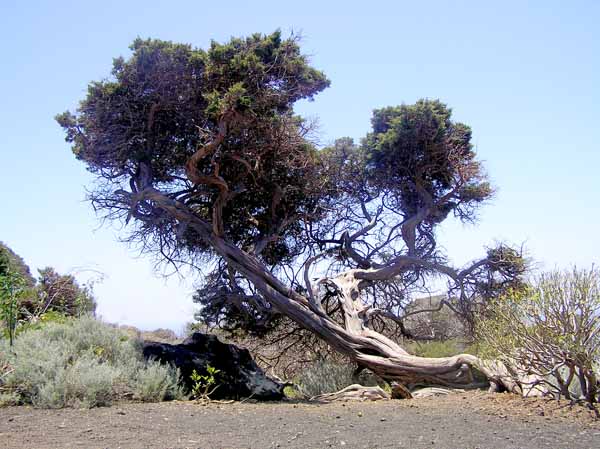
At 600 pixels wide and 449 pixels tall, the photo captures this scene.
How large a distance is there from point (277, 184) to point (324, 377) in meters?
4.87

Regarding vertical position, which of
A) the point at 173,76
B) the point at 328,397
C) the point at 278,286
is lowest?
the point at 328,397

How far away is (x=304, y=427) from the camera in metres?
6.23

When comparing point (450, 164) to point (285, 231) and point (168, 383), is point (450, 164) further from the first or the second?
point (168, 383)

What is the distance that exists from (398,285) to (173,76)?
791 centimetres

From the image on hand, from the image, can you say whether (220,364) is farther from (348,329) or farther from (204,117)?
(204,117)

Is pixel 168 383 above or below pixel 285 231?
below

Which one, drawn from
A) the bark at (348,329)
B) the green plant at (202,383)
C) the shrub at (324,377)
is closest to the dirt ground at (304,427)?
the green plant at (202,383)

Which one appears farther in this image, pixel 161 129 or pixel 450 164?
pixel 450 164

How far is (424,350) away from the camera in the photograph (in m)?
15.7

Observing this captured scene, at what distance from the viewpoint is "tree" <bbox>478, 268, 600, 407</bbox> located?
7.07m

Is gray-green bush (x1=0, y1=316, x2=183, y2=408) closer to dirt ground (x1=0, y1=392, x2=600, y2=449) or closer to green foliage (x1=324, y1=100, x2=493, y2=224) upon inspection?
dirt ground (x1=0, y1=392, x2=600, y2=449)

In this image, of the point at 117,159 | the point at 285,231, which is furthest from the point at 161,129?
the point at 285,231

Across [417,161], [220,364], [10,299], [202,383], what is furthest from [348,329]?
[10,299]

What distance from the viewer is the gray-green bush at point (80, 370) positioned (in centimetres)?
737
